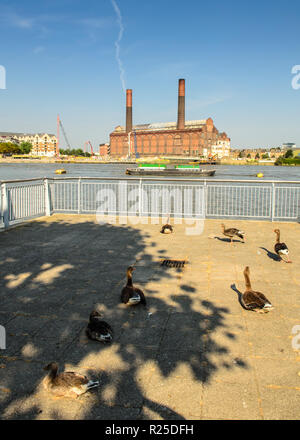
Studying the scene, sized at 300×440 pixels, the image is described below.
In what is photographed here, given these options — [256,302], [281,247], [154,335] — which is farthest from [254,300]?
[281,247]

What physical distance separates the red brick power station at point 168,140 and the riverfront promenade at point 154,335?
126m

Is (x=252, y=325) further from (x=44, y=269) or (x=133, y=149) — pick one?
(x=133, y=149)

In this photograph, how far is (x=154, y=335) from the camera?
4.61 meters

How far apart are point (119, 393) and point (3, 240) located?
7.30 meters

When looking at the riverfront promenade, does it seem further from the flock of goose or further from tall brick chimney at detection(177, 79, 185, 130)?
tall brick chimney at detection(177, 79, 185, 130)

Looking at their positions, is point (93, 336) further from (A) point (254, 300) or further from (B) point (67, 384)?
(A) point (254, 300)

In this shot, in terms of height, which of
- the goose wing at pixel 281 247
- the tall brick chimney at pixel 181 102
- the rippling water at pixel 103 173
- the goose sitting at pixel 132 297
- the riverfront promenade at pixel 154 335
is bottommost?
the riverfront promenade at pixel 154 335

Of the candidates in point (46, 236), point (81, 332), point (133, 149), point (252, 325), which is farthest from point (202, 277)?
point (133, 149)

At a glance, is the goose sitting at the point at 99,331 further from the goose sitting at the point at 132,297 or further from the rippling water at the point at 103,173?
the rippling water at the point at 103,173

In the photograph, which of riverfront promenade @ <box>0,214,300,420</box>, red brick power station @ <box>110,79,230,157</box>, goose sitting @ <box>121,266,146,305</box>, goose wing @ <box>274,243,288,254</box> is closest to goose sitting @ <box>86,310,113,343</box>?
riverfront promenade @ <box>0,214,300,420</box>

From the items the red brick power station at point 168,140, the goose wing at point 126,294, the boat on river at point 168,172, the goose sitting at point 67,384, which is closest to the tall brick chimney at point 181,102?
the red brick power station at point 168,140

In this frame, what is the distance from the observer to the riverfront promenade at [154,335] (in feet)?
10.8

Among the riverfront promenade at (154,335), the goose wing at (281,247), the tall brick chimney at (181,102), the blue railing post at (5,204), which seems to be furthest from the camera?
the tall brick chimney at (181,102)

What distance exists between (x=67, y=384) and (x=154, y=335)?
1.50 m
